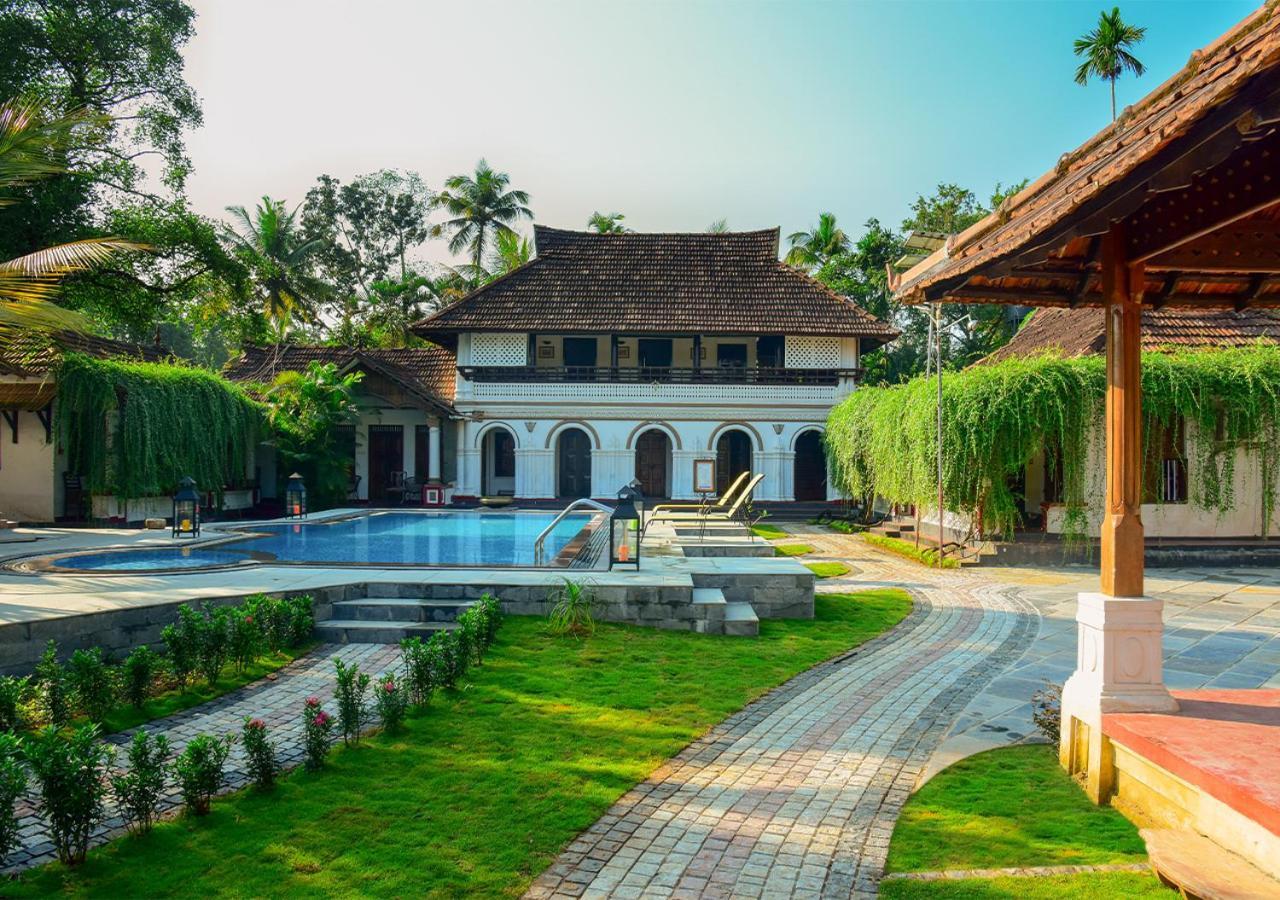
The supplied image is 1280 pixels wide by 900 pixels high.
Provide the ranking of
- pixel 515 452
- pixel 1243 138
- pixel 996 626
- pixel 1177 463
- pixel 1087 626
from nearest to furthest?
pixel 1243 138, pixel 1087 626, pixel 996 626, pixel 1177 463, pixel 515 452

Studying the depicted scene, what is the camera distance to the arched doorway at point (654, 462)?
2642 centimetres

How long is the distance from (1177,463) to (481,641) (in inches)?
534

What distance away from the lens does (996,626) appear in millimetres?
9172

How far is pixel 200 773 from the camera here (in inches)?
159

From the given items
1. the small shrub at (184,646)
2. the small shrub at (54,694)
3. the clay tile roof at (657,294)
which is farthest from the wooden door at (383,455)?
the small shrub at (54,694)

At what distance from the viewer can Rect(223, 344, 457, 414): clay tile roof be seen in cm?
2586

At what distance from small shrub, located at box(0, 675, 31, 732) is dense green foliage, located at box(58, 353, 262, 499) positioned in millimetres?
12511

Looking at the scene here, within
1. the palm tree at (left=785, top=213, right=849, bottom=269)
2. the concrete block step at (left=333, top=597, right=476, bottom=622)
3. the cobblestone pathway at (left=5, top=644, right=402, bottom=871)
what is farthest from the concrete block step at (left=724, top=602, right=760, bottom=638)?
the palm tree at (left=785, top=213, right=849, bottom=269)

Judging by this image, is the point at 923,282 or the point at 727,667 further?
the point at 727,667

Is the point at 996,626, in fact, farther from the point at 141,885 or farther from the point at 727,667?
the point at 141,885

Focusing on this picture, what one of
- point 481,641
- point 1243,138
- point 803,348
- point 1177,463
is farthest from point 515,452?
point 1243,138

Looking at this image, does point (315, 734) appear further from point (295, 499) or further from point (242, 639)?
point (295, 499)

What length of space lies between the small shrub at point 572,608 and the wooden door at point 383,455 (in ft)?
62.0

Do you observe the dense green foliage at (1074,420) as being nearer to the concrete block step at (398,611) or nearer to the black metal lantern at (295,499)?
the concrete block step at (398,611)
